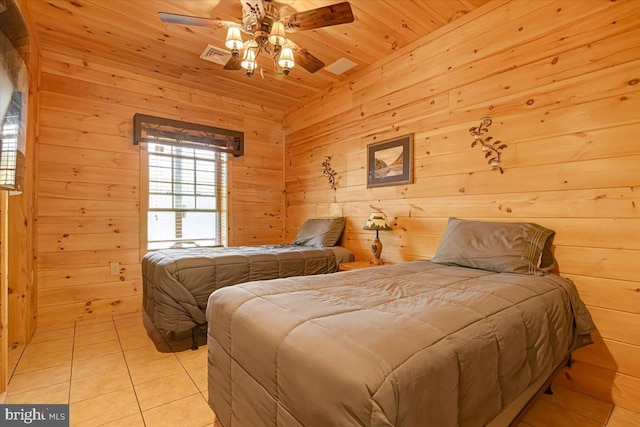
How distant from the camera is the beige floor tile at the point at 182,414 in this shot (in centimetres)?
161

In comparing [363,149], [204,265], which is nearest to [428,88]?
[363,149]

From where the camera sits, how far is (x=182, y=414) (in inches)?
66.3

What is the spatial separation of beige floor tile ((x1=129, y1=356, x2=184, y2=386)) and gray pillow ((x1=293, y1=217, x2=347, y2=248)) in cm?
179

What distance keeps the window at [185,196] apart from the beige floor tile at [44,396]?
1.89m

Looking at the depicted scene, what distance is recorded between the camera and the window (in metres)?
3.69

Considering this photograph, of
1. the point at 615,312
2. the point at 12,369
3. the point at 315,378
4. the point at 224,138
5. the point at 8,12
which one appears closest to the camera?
the point at 315,378

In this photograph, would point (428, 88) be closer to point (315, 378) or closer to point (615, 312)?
point (615, 312)

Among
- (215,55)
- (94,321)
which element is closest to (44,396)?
(94,321)

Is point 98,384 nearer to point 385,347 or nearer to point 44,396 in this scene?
point 44,396

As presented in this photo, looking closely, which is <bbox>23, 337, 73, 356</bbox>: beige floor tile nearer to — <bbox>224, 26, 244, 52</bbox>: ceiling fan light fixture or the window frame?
the window frame

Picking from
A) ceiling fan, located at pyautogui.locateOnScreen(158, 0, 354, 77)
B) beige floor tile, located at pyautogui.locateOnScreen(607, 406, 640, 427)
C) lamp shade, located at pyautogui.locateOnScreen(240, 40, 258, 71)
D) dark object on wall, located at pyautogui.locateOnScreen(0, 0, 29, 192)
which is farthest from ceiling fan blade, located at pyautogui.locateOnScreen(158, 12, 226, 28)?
beige floor tile, located at pyautogui.locateOnScreen(607, 406, 640, 427)

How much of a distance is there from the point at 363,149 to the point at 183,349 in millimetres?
2618

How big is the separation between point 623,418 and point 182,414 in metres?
2.44

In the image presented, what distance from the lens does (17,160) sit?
1589mm
